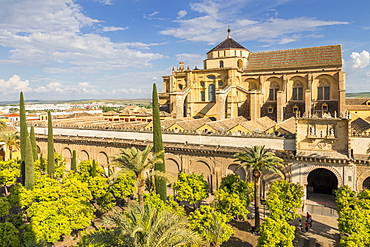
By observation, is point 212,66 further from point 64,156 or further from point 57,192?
point 57,192

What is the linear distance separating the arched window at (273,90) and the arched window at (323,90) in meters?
6.05

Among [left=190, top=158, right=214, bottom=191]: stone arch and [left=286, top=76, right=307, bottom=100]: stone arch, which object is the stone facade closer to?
[left=286, top=76, right=307, bottom=100]: stone arch

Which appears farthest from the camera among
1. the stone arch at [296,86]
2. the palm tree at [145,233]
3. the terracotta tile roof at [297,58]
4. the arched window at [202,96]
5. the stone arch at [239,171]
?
the arched window at [202,96]

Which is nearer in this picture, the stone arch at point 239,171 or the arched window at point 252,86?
the stone arch at point 239,171

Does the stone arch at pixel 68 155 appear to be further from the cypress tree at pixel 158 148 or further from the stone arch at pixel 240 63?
the stone arch at pixel 240 63

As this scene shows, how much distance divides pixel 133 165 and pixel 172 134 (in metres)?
13.4

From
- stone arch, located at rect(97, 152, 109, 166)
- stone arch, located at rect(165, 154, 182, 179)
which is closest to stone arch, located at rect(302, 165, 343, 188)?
stone arch, located at rect(165, 154, 182, 179)

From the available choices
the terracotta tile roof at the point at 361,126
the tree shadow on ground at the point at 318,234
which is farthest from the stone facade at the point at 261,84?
the tree shadow on ground at the point at 318,234

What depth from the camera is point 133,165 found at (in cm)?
1545

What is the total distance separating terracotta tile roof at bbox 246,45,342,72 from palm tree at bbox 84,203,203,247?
123 ft

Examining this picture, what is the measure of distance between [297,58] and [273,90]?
5.98 meters

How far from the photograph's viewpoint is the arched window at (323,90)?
40.6 meters

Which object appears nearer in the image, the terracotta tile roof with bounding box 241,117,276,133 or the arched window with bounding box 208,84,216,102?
the terracotta tile roof with bounding box 241,117,276,133

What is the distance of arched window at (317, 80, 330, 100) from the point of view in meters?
40.6
